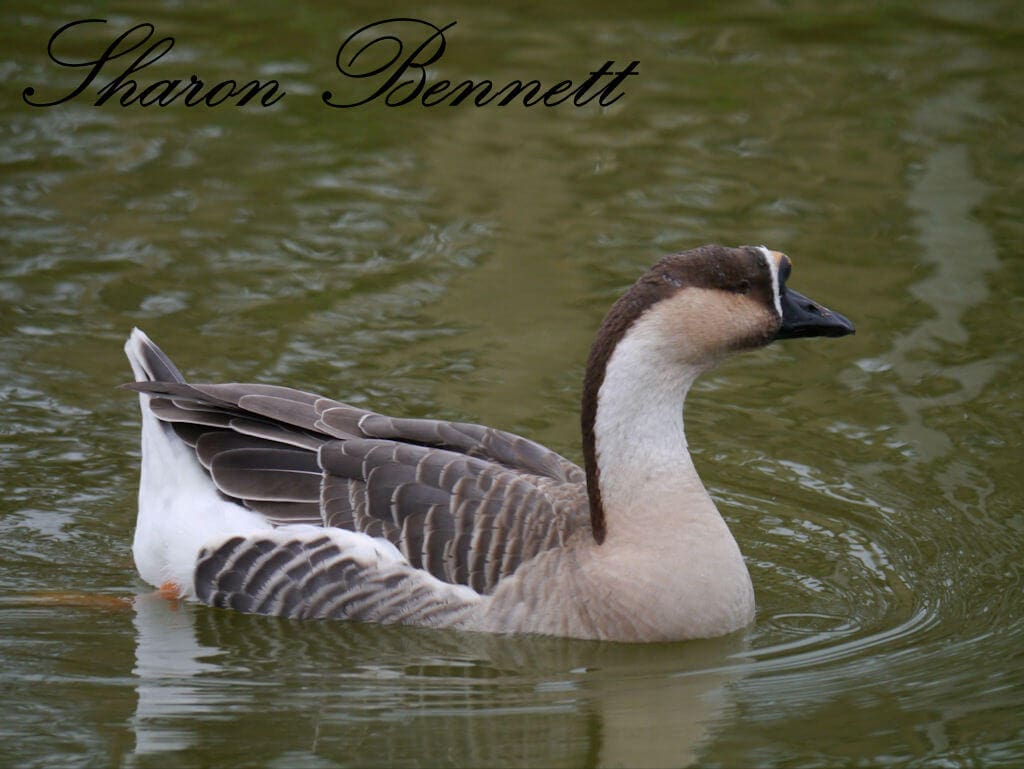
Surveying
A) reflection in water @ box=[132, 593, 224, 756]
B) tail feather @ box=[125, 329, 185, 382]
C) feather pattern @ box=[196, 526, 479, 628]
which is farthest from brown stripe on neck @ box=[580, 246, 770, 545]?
tail feather @ box=[125, 329, 185, 382]

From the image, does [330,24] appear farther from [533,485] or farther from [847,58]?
[533,485]

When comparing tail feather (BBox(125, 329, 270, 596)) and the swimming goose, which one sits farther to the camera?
tail feather (BBox(125, 329, 270, 596))

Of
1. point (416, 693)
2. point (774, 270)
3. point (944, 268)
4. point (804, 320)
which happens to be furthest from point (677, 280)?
point (944, 268)

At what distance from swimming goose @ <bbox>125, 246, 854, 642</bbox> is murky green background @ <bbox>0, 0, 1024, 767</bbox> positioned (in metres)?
0.18

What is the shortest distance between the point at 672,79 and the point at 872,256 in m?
3.98

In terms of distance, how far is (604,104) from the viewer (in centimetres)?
1491

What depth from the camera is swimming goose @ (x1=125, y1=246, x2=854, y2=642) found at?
297 inches

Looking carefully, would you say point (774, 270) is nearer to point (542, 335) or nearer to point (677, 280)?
point (677, 280)

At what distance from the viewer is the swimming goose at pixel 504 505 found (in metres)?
7.55

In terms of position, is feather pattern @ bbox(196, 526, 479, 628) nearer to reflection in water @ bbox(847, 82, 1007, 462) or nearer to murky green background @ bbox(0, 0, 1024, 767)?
murky green background @ bbox(0, 0, 1024, 767)

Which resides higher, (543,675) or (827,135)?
(827,135)

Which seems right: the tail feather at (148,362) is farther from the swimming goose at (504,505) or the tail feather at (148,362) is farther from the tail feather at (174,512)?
the swimming goose at (504,505)

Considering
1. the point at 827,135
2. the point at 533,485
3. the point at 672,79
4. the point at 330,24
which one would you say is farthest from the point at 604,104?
the point at 533,485

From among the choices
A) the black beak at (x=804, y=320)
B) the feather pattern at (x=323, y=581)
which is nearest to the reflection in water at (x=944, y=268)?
the black beak at (x=804, y=320)
